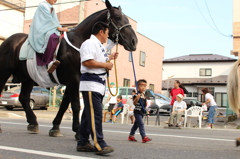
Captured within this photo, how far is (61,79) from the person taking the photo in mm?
6184

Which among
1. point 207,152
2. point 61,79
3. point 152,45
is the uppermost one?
Result: point 152,45

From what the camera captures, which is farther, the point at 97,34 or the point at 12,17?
the point at 12,17

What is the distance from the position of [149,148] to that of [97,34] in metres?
2.04

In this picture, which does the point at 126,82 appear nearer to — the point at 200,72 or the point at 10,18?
the point at 10,18

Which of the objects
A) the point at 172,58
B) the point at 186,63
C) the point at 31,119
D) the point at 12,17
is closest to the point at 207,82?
the point at 186,63

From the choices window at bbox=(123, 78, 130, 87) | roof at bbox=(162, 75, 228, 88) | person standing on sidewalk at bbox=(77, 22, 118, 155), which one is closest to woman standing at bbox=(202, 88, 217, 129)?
person standing on sidewalk at bbox=(77, 22, 118, 155)

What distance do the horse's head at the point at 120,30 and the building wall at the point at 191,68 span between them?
54281 mm

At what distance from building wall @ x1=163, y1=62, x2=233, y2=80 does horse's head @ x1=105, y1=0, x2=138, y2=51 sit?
54281 mm

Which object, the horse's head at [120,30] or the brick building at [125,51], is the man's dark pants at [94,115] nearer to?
the horse's head at [120,30]

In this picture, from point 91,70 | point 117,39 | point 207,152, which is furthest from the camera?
point 117,39

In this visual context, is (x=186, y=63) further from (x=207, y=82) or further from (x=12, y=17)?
(x=12, y=17)

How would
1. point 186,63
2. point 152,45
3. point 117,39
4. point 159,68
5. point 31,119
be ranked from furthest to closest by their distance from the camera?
1. point 186,63
2. point 159,68
3. point 152,45
4. point 31,119
5. point 117,39

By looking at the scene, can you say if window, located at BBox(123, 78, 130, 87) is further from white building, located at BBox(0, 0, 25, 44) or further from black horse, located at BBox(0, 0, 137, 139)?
black horse, located at BBox(0, 0, 137, 139)

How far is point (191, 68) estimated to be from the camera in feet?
203
